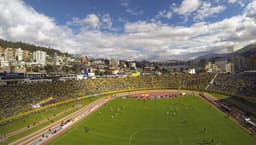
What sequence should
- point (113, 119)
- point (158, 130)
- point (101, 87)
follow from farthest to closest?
point (101, 87) → point (113, 119) → point (158, 130)

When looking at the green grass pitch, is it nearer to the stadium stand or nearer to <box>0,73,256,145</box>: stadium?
<box>0,73,256,145</box>: stadium

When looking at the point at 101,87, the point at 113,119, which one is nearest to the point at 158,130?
the point at 113,119

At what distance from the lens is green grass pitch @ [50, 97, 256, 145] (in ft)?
100

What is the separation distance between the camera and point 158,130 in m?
35.4

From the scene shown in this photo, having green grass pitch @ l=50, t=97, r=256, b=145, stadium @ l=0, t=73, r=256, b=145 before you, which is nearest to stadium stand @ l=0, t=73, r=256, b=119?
stadium @ l=0, t=73, r=256, b=145

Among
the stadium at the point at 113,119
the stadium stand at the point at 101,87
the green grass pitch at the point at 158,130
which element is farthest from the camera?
the stadium stand at the point at 101,87

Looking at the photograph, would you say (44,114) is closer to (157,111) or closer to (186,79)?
(157,111)

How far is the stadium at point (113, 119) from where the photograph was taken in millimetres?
32000

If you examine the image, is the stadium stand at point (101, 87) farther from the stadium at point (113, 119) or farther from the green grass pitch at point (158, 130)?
the green grass pitch at point (158, 130)

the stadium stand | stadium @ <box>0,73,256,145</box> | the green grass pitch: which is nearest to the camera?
the green grass pitch

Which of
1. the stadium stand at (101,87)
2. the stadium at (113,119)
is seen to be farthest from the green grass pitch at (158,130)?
the stadium stand at (101,87)

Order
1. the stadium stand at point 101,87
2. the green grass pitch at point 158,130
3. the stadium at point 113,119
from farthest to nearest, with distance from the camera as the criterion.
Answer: the stadium stand at point 101,87 < the stadium at point 113,119 < the green grass pitch at point 158,130

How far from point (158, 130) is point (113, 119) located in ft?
39.6

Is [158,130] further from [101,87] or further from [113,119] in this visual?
[101,87]
